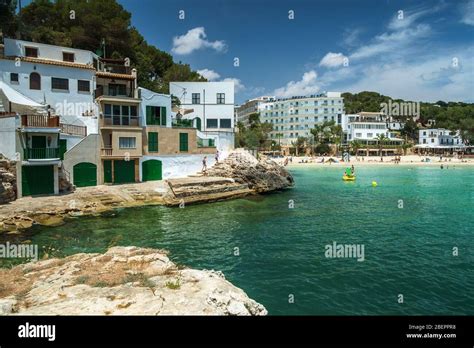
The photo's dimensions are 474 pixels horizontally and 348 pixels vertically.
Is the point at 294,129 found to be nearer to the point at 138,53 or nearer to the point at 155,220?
the point at 138,53

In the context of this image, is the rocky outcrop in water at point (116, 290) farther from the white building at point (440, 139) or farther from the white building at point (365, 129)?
the white building at point (440, 139)

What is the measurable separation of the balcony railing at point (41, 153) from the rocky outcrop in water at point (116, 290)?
20403 mm

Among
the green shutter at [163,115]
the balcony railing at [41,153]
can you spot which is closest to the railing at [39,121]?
the balcony railing at [41,153]

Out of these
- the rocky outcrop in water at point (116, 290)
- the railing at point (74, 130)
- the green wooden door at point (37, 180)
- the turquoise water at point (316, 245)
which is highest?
the railing at point (74, 130)

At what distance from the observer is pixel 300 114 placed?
482 feet

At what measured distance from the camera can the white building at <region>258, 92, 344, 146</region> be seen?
143125 mm

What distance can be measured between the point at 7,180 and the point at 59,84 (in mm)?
16018

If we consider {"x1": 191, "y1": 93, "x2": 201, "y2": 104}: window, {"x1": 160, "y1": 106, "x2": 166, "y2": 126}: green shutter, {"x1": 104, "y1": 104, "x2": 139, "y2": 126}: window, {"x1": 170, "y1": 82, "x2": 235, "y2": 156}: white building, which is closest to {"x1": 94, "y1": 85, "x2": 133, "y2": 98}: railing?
{"x1": 104, "y1": 104, "x2": 139, "y2": 126}: window

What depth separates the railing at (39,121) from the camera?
103 feet

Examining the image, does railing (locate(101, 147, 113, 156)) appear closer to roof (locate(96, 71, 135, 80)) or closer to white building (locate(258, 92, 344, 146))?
roof (locate(96, 71, 135, 80))

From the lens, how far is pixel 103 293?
10.6 metres

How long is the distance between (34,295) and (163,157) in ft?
112
